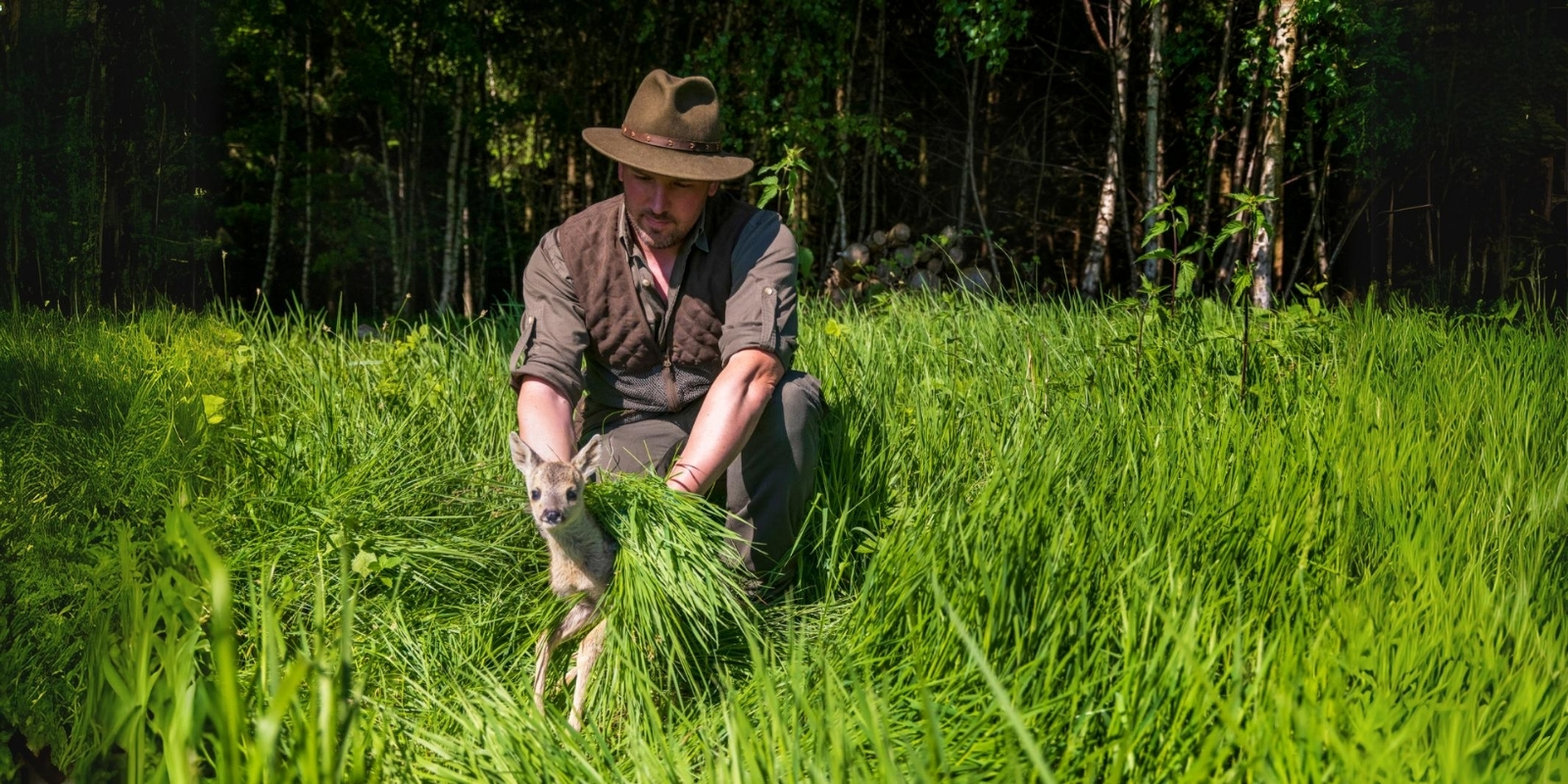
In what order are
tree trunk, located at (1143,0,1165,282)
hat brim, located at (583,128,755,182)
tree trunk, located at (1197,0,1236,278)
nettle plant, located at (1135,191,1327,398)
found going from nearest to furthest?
1. hat brim, located at (583,128,755,182)
2. nettle plant, located at (1135,191,1327,398)
3. tree trunk, located at (1143,0,1165,282)
4. tree trunk, located at (1197,0,1236,278)

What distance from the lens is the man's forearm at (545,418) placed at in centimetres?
302

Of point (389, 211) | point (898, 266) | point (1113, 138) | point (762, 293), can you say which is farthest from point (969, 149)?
point (762, 293)

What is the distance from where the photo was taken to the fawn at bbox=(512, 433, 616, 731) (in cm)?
249

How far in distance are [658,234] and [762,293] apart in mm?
380

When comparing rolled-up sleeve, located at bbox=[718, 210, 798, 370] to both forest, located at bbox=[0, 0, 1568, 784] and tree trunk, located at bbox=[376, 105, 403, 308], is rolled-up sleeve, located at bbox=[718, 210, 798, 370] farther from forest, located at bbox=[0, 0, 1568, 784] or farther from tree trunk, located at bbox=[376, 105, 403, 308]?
tree trunk, located at bbox=[376, 105, 403, 308]

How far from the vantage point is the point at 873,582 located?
101 inches

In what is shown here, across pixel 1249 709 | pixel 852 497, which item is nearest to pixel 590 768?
pixel 1249 709

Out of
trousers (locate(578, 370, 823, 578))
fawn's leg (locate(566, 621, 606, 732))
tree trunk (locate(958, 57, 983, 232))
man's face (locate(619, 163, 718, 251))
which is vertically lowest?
fawn's leg (locate(566, 621, 606, 732))

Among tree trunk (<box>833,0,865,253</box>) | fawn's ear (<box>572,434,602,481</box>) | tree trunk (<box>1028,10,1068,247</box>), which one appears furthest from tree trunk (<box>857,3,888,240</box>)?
fawn's ear (<box>572,434,602,481</box>)

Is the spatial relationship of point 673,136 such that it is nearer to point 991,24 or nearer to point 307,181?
point 991,24

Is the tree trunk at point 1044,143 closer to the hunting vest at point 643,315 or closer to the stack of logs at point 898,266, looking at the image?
the stack of logs at point 898,266

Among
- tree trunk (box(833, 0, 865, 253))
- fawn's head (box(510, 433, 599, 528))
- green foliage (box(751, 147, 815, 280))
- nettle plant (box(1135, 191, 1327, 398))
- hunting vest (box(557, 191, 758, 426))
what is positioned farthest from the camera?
tree trunk (box(833, 0, 865, 253))

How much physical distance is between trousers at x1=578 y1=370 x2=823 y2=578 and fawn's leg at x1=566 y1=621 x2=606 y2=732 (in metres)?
0.64

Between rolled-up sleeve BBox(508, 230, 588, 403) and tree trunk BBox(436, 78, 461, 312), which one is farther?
tree trunk BBox(436, 78, 461, 312)
